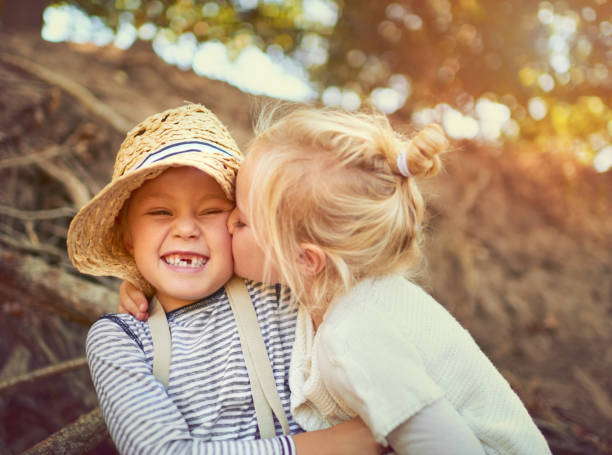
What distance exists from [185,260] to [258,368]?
39 cm

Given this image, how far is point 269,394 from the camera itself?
1.33 meters

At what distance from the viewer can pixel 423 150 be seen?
47.3 inches

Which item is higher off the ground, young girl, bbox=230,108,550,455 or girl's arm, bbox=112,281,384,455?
young girl, bbox=230,108,550,455

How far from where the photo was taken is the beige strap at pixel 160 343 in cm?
Result: 130

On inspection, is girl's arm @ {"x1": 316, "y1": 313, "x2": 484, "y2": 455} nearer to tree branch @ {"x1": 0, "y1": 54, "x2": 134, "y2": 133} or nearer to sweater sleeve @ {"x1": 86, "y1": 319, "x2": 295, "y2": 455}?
sweater sleeve @ {"x1": 86, "y1": 319, "x2": 295, "y2": 455}

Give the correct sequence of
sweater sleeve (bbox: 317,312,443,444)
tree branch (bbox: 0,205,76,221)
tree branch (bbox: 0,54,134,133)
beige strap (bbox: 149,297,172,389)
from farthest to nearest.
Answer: tree branch (bbox: 0,54,134,133)
tree branch (bbox: 0,205,76,221)
beige strap (bbox: 149,297,172,389)
sweater sleeve (bbox: 317,312,443,444)

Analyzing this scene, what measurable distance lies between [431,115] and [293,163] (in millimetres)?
3619

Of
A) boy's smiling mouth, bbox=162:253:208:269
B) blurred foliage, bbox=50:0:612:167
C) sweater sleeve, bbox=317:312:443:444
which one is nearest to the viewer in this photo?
sweater sleeve, bbox=317:312:443:444

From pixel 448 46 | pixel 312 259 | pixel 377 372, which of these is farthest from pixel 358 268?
pixel 448 46

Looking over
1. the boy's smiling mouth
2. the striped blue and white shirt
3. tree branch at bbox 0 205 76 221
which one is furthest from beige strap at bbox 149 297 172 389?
tree branch at bbox 0 205 76 221

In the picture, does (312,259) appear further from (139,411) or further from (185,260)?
(139,411)

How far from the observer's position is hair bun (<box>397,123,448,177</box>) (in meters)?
1.19

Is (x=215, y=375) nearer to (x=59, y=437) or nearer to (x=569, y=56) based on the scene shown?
(x=59, y=437)

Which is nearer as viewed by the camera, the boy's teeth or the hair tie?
the hair tie
